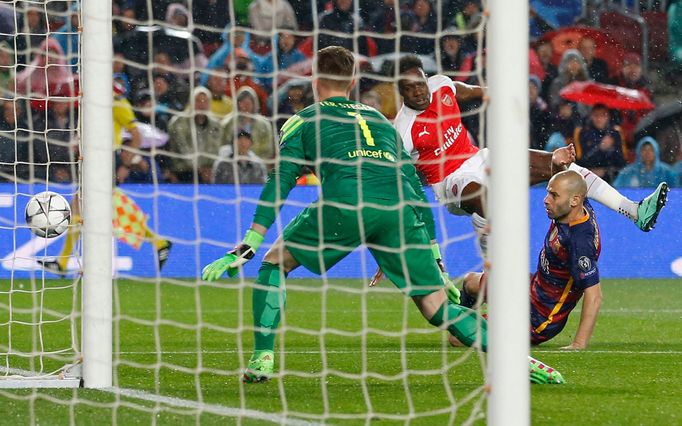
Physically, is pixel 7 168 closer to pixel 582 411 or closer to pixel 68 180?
pixel 68 180

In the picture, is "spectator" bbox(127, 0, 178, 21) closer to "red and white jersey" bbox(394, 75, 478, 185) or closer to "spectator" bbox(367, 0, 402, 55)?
"spectator" bbox(367, 0, 402, 55)

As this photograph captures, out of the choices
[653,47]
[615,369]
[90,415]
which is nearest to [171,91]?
[653,47]

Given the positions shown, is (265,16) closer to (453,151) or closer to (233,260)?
(453,151)

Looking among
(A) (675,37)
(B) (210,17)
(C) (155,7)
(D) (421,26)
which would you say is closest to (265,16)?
(B) (210,17)

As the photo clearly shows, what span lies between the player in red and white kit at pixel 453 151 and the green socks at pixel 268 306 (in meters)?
2.00

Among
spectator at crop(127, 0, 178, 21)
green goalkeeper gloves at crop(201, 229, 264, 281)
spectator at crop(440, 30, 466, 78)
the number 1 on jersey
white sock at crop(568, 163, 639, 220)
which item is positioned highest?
spectator at crop(127, 0, 178, 21)

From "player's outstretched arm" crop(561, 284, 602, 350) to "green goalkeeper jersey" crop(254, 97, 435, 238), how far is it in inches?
66.7

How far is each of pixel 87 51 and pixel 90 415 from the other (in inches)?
62.9

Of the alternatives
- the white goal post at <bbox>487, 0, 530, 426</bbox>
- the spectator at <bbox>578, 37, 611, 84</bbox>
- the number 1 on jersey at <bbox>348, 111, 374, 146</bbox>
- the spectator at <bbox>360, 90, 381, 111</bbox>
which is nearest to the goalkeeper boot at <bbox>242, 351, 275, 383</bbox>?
the number 1 on jersey at <bbox>348, 111, 374, 146</bbox>

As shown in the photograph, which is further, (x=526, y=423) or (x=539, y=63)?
(x=539, y=63)

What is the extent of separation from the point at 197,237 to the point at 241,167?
564 cm

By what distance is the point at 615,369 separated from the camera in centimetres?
655

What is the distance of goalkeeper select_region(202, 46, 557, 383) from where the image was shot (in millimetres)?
5688

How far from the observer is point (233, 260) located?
5.38 metres
